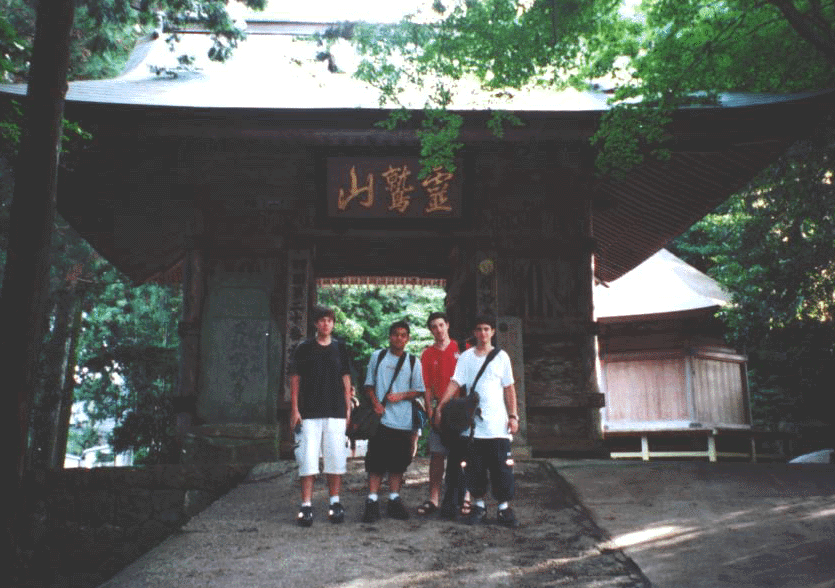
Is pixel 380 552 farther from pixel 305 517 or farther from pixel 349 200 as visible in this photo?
pixel 349 200

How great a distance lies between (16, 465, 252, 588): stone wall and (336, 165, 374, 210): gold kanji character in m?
3.53

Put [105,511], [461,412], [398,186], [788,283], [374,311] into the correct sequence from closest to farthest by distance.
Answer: [461,412] → [105,511] → [398,186] → [788,283] → [374,311]

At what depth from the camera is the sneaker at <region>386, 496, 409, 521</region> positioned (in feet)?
19.3

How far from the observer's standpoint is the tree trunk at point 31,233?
4844mm

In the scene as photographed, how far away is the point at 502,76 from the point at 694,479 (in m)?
4.59

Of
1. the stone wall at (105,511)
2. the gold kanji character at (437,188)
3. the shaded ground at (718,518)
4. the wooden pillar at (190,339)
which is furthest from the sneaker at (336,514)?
the gold kanji character at (437,188)

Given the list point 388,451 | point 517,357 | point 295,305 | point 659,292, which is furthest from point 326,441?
point 659,292

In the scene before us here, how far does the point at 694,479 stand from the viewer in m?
7.14

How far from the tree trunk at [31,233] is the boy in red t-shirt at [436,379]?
305 cm

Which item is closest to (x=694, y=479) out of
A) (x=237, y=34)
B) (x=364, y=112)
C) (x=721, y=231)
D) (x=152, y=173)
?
(x=364, y=112)

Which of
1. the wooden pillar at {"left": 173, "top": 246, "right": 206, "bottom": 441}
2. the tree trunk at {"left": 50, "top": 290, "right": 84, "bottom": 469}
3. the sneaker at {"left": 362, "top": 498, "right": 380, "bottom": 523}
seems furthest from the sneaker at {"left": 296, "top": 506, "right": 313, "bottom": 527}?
the tree trunk at {"left": 50, "top": 290, "right": 84, "bottom": 469}

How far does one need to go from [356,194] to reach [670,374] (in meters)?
9.87

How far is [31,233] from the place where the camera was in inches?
201

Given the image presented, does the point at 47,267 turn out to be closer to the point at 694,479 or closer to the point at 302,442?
the point at 302,442
